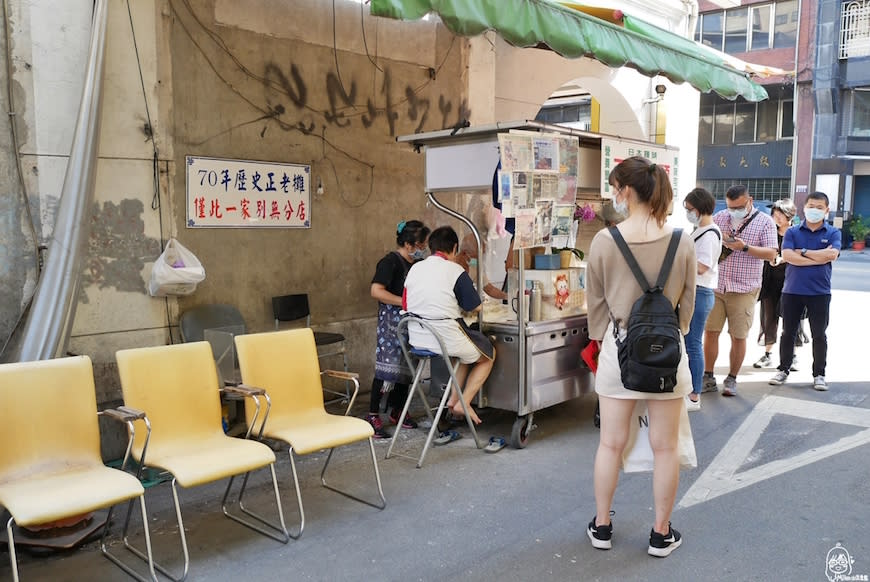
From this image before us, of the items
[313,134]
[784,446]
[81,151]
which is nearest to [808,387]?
[784,446]

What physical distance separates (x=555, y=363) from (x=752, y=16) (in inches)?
1025

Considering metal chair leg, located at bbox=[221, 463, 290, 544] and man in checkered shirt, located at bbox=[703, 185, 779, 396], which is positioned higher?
man in checkered shirt, located at bbox=[703, 185, 779, 396]

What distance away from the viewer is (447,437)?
531cm

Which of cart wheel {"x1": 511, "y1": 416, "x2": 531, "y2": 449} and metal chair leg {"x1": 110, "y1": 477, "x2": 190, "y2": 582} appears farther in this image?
cart wheel {"x1": 511, "y1": 416, "x2": 531, "y2": 449}

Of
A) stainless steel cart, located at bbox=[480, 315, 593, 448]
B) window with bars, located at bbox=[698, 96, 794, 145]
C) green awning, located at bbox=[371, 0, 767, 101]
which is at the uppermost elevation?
window with bars, located at bbox=[698, 96, 794, 145]

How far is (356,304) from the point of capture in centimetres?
668

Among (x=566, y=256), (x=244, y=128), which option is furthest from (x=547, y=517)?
(x=244, y=128)

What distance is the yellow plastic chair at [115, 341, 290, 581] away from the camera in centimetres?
345

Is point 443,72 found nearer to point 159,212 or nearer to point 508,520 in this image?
point 159,212

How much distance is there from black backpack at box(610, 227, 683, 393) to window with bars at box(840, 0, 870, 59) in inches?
1058

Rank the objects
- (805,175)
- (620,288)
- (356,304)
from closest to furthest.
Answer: (620,288) < (356,304) < (805,175)

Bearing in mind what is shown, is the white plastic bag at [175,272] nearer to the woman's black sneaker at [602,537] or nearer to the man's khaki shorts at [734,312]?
the woman's black sneaker at [602,537]

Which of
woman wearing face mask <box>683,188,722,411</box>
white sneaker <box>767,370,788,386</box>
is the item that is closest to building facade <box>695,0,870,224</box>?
white sneaker <box>767,370,788,386</box>
